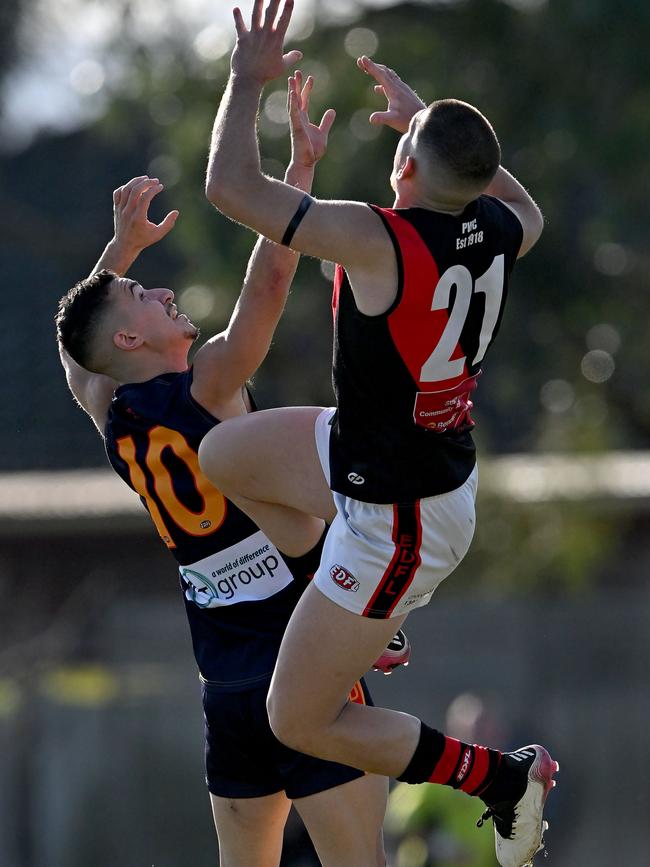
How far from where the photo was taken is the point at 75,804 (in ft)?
37.0

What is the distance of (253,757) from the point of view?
15.6 feet

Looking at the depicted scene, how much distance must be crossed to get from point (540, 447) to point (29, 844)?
6.43m

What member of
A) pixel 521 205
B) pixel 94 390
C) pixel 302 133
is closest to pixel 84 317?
pixel 94 390

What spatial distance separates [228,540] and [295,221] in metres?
1.17

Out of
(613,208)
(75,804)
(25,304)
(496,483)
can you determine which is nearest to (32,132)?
(25,304)

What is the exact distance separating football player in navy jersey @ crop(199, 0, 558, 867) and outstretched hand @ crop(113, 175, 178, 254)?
968 millimetres

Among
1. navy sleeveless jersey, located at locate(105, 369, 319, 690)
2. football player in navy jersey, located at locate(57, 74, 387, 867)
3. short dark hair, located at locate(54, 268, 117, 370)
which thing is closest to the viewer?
football player in navy jersey, located at locate(57, 74, 387, 867)

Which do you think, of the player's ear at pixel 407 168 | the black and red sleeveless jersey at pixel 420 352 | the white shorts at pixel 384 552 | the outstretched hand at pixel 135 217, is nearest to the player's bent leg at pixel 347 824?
the white shorts at pixel 384 552

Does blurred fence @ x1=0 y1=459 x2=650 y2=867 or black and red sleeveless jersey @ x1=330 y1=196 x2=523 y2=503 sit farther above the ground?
black and red sleeveless jersey @ x1=330 y1=196 x2=523 y2=503

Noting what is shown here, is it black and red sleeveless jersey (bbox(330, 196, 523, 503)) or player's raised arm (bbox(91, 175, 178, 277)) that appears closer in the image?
black and red sleeveless jersey (bbox(330, 196, 523, 503))

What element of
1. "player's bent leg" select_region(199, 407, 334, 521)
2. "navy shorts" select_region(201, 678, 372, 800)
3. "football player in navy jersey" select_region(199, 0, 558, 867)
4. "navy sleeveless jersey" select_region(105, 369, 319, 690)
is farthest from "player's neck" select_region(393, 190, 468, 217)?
"navy shorts" select_region(201, 678, 372, 800)

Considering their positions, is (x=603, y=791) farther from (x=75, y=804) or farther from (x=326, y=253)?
(x=326, y=253)

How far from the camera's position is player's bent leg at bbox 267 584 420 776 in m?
4.27

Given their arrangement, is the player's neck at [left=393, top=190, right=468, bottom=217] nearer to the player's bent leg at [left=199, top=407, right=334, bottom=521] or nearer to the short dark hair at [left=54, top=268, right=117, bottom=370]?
the player's bent leg at [left=199, top=407, right=334, bottom=521]
